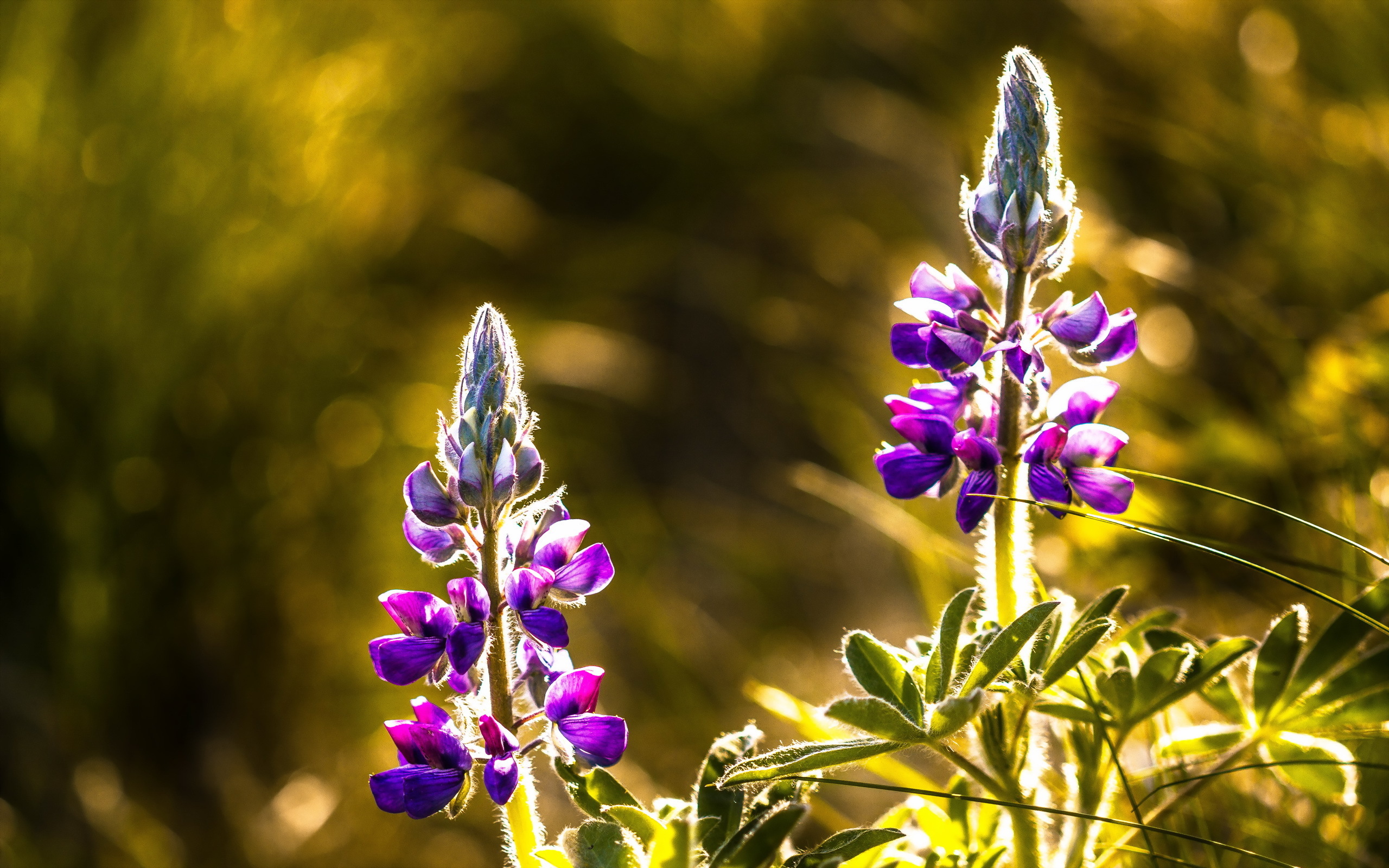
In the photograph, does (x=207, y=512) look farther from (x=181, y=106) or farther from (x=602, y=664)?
(x=602, y=664)

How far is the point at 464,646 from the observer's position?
68 cm

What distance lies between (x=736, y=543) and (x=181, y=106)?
1.64 metres

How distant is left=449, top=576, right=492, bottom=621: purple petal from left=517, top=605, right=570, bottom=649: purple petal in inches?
0.9

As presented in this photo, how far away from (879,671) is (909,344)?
0.23 meters

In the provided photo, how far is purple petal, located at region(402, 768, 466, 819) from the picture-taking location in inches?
26.5

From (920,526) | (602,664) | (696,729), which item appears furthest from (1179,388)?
(602,664)

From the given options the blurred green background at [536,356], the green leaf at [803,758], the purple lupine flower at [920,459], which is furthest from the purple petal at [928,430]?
the blurred green background at [536,356]

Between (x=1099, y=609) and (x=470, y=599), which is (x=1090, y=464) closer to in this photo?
(x=1099, y=609)

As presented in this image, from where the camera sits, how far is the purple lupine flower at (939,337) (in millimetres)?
742

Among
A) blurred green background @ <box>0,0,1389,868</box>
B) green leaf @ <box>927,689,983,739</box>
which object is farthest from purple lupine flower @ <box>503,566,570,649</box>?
blurred green background @ <box>0,0,1389,868</box>

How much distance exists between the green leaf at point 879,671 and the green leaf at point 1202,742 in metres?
0.24

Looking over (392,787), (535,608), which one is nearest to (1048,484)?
(535,608)

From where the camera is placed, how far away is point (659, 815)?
798 millimetres

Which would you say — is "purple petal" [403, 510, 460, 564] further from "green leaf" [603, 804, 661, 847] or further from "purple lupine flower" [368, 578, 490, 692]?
"green leaf" [603, 804, 661, 847]
